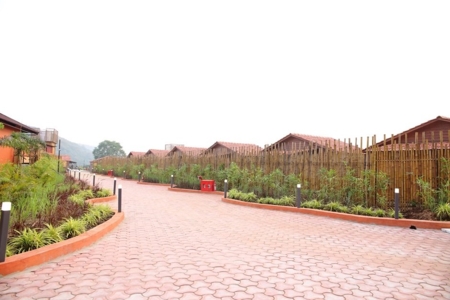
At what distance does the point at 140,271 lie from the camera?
13.9 feet

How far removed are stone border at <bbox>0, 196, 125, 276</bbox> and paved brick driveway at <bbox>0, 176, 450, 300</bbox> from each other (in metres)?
0.13

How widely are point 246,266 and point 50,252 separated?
3.02 m

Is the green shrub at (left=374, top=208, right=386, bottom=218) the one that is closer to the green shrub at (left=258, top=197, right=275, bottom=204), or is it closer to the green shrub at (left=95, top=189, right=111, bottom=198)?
the green shrub at (left=258, top=197, right=275, bottom=204)

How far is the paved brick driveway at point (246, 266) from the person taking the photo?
3.62 m

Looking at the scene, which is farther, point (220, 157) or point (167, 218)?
point (220, 157)

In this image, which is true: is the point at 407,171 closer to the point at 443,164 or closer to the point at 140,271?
the point at 443,164

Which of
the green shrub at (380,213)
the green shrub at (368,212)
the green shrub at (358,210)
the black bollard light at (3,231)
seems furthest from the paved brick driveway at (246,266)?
the green shrub at (358,210)

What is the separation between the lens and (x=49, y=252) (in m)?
4.65

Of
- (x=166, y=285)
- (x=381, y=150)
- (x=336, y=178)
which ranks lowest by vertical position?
(x=166, y=285)

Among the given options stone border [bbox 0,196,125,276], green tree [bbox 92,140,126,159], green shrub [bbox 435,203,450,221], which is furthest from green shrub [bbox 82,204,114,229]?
green tree [bbox 92,140,126,159]

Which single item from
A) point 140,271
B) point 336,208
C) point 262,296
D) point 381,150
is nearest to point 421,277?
point 262,296

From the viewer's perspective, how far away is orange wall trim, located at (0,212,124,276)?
408 centimetres

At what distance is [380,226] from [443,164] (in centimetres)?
258

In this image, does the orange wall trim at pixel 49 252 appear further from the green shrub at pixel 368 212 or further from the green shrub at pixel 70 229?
the green shrub at pixel 368 212
